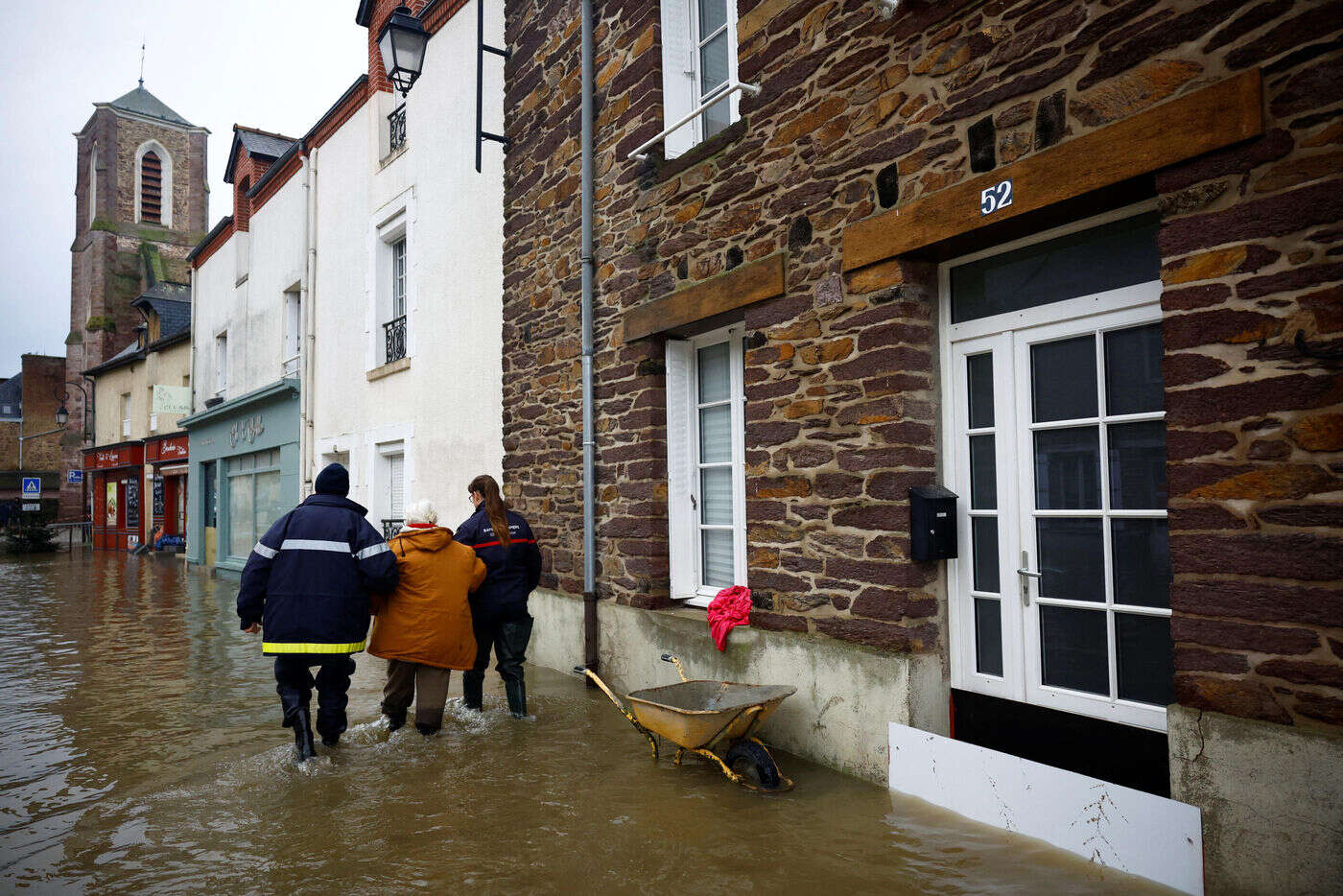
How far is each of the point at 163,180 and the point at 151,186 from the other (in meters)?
0.55

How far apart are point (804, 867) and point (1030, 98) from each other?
3.37 meters

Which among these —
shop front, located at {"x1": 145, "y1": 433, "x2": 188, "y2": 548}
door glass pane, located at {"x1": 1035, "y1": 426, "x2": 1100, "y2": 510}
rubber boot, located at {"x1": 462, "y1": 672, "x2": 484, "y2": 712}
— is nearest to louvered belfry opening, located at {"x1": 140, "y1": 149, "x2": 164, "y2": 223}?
shop front, located at {"x1": 145, "y1": 433, "x2": 188, "y2": 548}

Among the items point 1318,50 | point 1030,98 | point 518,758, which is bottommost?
point 518,758

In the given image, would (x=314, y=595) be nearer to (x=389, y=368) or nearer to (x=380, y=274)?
(x=389, y=368)

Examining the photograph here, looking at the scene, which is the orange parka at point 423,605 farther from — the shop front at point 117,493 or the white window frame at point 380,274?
the shop front at point 117,493

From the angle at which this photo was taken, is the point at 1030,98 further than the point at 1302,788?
Yes

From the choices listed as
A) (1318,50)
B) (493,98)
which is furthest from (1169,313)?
(493,98)

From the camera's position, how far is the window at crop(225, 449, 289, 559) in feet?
53.2

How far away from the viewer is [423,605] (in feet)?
17.8

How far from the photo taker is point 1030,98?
3.81 meters

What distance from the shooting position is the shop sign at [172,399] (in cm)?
2091

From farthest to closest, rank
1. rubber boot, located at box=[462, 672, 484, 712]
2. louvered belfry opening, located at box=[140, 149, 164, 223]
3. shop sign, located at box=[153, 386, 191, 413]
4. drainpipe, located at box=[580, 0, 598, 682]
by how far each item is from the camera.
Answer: louvered belfry opening, located at box=[140, 149, 164, 223], shop sign, located at box=[153, 386, 191, 413], drainpipe, located at box=[580, 0, 598, 682], rubber boot, located at box=[462, 672, 484, 712]

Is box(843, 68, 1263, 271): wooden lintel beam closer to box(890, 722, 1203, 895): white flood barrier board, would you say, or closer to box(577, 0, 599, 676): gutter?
box(890, 722, 1203, 895): white flood barrier board

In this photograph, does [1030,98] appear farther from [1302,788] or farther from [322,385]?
[322,385]
